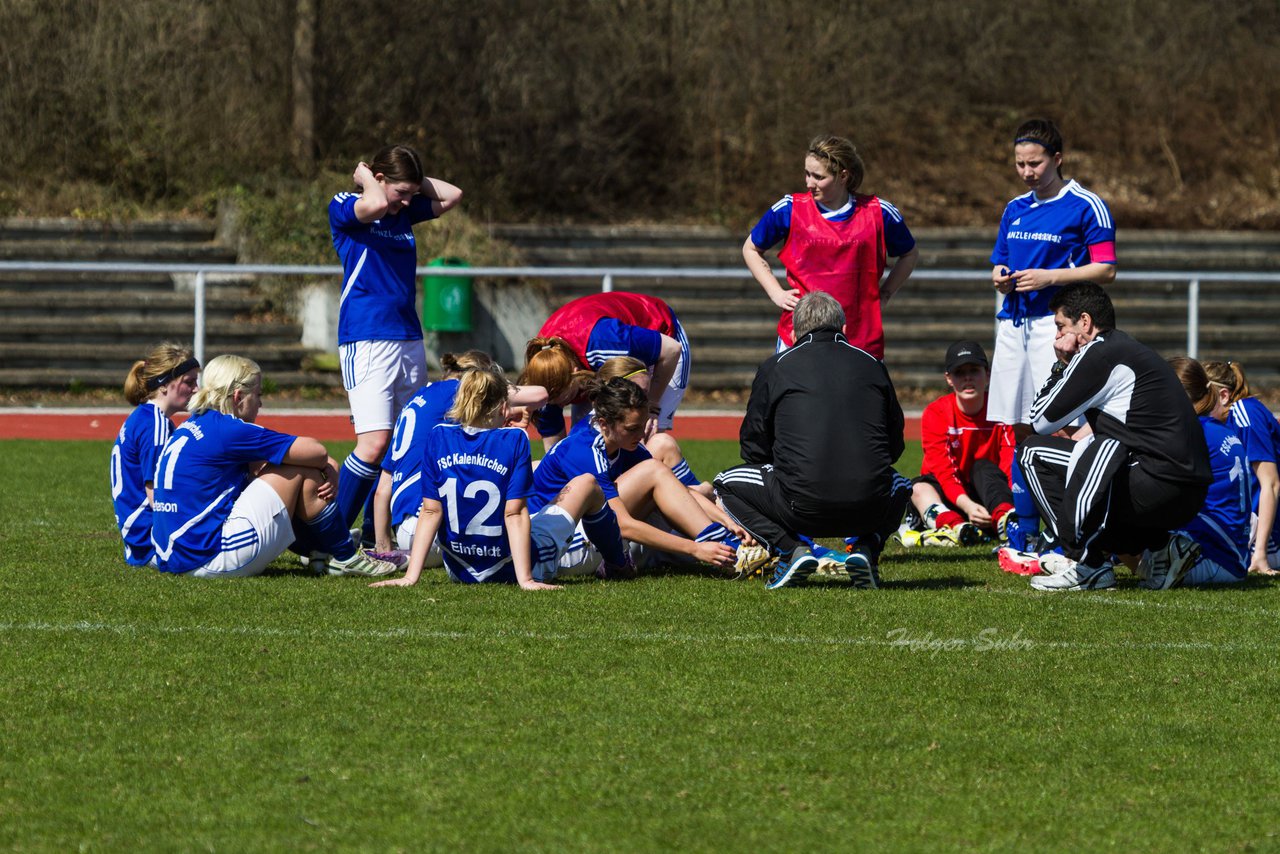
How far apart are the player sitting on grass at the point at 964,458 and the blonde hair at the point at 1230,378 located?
4.84 feet

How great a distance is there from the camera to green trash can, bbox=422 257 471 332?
61.5 feet

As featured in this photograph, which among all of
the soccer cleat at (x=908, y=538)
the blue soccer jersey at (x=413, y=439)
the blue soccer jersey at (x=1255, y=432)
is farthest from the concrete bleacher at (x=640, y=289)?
the blue soccer jersey at (x=1255, y=432)

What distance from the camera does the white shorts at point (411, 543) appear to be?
7.44 metres

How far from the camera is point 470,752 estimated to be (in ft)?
14.3

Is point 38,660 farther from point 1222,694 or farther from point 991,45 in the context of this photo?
point 991,45

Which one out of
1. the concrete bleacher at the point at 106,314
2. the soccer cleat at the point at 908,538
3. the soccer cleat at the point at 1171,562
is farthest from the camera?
the concrete bleacher at the point at 106,314

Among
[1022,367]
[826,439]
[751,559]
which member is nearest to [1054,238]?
[1022,367]

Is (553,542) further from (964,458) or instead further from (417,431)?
(964,458)

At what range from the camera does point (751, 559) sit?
23.4ft

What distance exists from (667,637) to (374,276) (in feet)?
10.0

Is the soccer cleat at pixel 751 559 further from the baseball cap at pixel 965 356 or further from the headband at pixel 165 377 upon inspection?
the headband at pixel 165 377

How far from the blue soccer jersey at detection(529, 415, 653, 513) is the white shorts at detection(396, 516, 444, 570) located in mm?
526

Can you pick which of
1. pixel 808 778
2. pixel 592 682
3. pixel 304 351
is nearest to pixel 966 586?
pixel 592 682

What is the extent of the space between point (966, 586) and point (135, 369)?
380 cm
